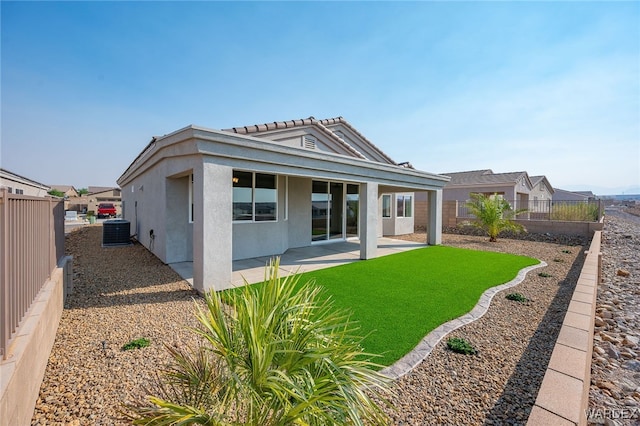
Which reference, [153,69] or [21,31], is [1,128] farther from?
[153,69]

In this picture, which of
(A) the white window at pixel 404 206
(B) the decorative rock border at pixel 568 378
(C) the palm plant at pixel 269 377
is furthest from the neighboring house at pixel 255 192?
(B) the decorative rock border at pixel 568 378

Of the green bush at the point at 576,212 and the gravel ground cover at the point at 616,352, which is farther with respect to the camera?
the green bush at the point at 576,212

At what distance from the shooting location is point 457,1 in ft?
27.6

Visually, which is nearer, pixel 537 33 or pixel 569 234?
pixel 537 33

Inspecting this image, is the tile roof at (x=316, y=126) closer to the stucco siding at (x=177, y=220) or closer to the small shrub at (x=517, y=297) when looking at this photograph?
the stucco siding at (x=177, y=220)

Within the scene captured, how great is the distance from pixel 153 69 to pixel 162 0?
3289mm

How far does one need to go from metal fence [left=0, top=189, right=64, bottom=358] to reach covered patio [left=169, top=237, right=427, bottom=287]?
3.22 m

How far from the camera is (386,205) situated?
18500mm

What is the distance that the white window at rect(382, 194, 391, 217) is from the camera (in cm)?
1830

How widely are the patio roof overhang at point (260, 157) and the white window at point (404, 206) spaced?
7.41m

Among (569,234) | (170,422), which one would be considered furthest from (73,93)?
(569,234)

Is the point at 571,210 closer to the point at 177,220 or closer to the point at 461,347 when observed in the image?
the point at 461,347

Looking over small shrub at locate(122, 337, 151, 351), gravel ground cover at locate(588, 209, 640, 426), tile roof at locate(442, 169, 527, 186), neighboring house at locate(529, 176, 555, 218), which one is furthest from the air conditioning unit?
neighboring house at locate(529, 176, 555, 218)

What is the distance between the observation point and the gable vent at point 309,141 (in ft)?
42.0
